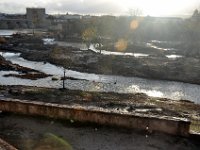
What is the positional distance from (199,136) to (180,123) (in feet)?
3.30

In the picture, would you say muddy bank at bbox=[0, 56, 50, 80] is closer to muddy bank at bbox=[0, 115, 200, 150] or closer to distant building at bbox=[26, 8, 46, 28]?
muddy bank at bbox=[0, 115, 200, 150]

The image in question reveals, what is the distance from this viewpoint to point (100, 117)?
15203 millimetres

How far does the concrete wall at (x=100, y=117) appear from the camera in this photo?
14.2m

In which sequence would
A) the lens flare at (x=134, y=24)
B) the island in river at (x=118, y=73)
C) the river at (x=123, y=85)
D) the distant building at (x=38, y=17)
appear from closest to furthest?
the island in river at (x=118, y=73), the river at (x=123, y=85), the lens flare at (x=134, y=24), the distant building at (x=38, y=17)

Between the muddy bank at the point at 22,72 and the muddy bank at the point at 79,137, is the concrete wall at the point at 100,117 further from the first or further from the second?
the muddy bank at the point at 22,72

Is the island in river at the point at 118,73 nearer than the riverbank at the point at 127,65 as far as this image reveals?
Yes

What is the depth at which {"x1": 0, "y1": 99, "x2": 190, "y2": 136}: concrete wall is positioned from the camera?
46.6 ft

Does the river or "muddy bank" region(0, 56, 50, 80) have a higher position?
"muddy bank" region(0, 56, 50, 80)

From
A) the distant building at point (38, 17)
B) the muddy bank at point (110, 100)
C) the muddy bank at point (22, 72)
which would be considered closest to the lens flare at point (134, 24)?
the distant building at point (38, 17)

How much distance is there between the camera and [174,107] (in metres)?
28.6

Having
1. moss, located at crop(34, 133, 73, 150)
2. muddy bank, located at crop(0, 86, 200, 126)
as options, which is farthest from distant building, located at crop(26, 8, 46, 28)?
moss, located at crop(34, 133, 73, 150)

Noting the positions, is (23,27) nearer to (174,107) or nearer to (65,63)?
(65,63)

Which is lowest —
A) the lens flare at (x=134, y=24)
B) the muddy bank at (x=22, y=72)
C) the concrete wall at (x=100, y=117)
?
the concrete wall at (x=100, y=117)

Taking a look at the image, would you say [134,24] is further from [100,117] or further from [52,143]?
[52,143]
